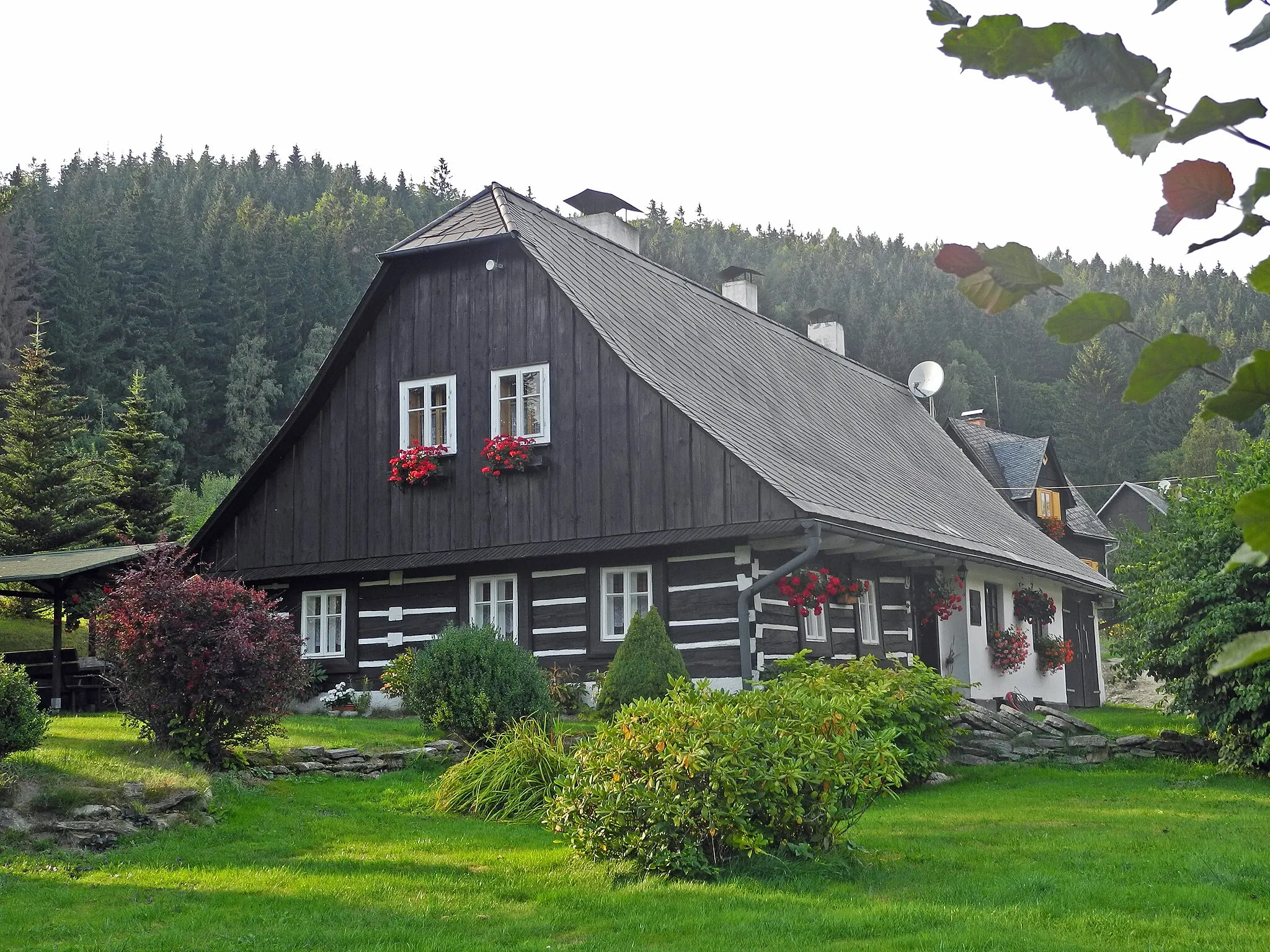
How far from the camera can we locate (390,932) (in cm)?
730

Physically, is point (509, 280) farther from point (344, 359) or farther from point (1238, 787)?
point (1238, 787)

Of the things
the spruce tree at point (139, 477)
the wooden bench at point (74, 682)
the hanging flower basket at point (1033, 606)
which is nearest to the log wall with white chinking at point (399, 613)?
the wooden bench at point (74, 682)

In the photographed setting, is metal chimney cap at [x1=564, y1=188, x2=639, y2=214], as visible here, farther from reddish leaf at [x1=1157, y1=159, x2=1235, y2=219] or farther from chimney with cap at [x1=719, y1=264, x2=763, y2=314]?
reddish leaf at [x1=1157, y1=159, x2=1235, y2=219]

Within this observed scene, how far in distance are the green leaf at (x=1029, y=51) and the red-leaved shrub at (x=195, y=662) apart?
38.5 feet

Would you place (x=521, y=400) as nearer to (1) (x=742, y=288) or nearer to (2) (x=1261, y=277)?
(1) (x=742, y=288)

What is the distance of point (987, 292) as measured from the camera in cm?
180

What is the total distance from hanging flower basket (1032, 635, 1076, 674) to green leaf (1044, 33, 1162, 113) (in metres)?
26.3

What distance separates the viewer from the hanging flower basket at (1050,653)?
2653cm

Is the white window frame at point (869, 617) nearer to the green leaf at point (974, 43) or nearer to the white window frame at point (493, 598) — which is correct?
the white window frame at point (493, 598)

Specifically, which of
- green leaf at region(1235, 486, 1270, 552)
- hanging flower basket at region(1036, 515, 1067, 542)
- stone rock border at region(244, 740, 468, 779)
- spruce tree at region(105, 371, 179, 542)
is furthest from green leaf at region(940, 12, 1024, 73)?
hanging flower basket at region(1036, 515, 1067, 542)

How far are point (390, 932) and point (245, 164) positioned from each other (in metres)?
108

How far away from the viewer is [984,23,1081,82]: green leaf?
1551 millimetres

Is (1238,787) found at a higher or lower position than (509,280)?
lower

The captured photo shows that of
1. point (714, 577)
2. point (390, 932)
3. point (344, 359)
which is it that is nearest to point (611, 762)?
point (390, 932)
